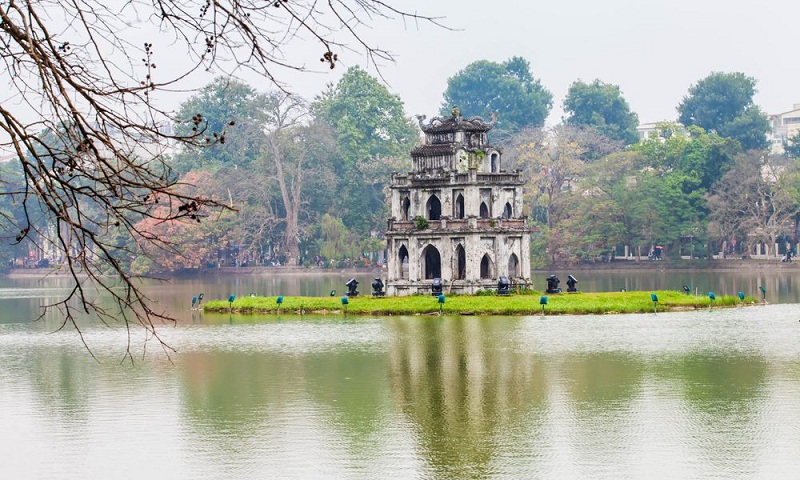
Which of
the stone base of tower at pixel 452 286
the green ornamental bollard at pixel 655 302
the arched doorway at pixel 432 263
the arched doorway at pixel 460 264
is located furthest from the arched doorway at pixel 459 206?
the green ornamental bollard at pixel 655 302

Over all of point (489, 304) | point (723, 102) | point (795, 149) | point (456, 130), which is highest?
point (723, 102)

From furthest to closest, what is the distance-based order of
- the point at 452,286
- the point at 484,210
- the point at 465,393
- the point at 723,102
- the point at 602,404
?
the point at 723,102, the point at 484,210, the point at 452,286, the point at 465,393, the point at 602,404

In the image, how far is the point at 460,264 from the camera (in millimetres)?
65062

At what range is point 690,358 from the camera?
39344 millimetres

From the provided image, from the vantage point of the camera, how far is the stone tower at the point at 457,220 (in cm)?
6394

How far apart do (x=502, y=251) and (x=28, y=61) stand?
52852mm

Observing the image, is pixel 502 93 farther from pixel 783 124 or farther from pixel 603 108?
pixel 783 124

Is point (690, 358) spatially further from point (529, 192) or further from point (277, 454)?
point (529, 192)

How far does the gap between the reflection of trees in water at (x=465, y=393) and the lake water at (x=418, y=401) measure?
0.27 feet

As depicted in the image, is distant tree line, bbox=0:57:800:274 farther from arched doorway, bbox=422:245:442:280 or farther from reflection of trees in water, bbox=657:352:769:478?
reflection of trees in water, bbox=657:352:769:478

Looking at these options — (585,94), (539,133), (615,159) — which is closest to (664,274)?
(615,159)

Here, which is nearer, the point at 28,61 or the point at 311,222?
the point at 28,61

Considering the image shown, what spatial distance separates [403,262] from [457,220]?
4157 mm

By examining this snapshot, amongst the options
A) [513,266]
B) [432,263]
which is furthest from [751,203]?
[432,263]
